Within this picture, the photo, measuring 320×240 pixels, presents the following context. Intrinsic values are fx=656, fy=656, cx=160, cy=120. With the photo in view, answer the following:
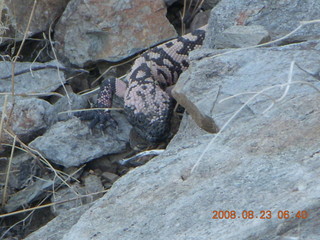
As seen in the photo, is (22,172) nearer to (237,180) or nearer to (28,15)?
(28,15)

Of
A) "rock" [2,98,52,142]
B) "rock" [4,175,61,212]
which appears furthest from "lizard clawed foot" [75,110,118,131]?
"rock" [4,175,61,212]

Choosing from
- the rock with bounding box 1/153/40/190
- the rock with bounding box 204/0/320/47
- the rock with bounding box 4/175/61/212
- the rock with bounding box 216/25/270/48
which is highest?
the rock with bounding box 216/25/270/48

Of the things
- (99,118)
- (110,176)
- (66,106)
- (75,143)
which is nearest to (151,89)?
(99,118)

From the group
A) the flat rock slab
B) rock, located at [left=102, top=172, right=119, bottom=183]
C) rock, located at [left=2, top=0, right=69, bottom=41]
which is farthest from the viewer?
rock, located at [left=2, top=0, right=69, bottom=41]

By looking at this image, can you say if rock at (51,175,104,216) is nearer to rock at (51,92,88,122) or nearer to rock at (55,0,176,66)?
rock at (51,92,88,122)
